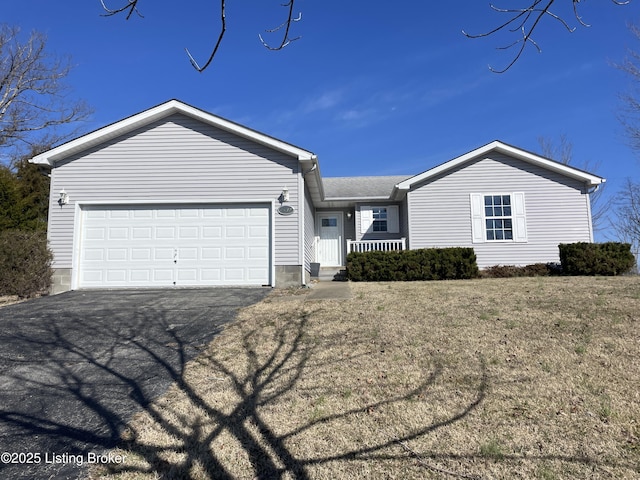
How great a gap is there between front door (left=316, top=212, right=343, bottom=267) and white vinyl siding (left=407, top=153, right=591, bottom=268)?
398 cm

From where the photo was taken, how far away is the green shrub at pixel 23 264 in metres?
8.74

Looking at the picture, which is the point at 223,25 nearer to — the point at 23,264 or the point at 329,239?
the point at 23,264

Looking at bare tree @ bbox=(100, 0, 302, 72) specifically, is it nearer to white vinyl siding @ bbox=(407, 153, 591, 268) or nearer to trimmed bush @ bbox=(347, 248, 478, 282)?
trimmed bush @ bbox=(347, 248, 478, 282)

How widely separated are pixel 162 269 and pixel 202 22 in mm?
8357

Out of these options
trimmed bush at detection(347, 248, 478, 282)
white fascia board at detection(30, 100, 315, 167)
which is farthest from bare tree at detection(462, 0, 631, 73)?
trimmed bush at detection(347, 248, 478, 282)

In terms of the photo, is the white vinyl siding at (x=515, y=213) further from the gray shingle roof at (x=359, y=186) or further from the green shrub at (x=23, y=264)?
the green shrub at (x=23, y=264)

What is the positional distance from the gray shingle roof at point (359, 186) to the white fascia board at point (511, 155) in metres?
2.28

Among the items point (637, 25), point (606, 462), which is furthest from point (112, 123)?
point (637, 25)

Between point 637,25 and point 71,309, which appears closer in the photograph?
point 71,309

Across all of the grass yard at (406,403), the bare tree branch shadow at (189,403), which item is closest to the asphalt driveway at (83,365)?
the bare tree branch shadow at (189,403)

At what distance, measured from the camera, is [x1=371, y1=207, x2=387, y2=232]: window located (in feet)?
52.0

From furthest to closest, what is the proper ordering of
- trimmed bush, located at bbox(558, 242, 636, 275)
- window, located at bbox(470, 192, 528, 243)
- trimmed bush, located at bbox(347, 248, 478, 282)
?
1. window, located at bbox(470, 192, 528, 243)
2. trimmed bush, located at bbox(347, 248, 478, 282)
3. trimmed bush, located at bbox(558, 242, 636, 275)

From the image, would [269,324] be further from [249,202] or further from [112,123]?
[112,123]

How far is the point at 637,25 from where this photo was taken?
13.5 meters
